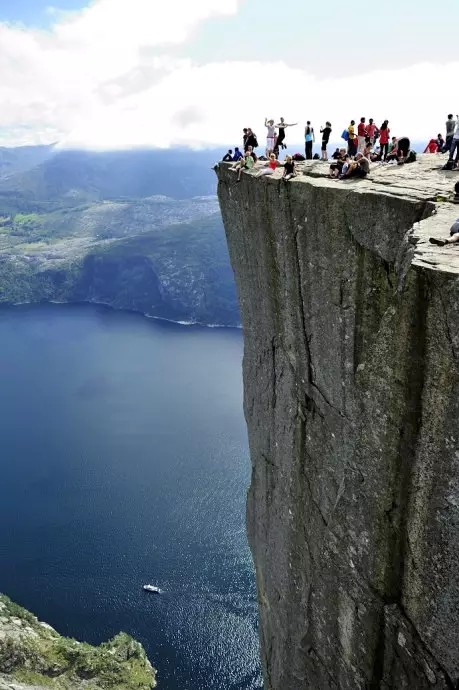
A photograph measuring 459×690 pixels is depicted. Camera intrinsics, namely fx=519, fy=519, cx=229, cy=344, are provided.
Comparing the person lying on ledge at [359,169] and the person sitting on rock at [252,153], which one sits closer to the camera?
the person lying on ledge at [359,169]

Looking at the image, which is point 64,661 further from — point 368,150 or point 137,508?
point 368,150

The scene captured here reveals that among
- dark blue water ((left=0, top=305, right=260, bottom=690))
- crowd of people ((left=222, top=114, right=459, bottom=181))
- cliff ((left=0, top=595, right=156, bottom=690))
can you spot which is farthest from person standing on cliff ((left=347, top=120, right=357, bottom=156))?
dark blue water ((left=0, top=305, right=260, bottom=690))

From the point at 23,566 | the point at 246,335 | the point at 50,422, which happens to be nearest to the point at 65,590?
the point at 23,566

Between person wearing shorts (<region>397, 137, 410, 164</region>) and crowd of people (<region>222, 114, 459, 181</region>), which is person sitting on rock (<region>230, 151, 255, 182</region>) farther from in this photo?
person wearing shorts (<region>397, 137, 410, 164</region>)

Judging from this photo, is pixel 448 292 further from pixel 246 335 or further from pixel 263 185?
pixel 246 335

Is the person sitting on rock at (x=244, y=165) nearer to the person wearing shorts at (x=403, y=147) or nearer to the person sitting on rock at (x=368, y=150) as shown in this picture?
the person sitting on rock at (x=368, y=150)

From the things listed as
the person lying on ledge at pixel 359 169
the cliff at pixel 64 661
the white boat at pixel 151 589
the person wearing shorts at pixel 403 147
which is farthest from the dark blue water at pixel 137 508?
the person lying on ledge at pixel 359 169

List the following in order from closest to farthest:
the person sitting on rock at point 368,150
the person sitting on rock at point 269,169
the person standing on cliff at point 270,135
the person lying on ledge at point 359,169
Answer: the person lying on ledge at point 359,169 < the person sitting on rock at point 269,169 < the person sitting on rock at point 368,150 < the person standing on cliff at point 270,135
